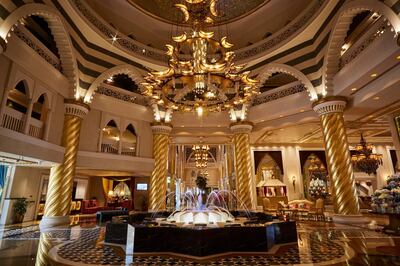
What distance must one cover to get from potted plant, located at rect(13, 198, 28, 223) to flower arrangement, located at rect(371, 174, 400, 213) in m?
11.5

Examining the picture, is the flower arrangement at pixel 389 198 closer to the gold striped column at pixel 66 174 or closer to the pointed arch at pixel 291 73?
the pointed arch at pixel 291 73

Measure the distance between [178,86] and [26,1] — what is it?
19.5 feet

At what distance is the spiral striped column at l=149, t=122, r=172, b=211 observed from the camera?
9.87 meters

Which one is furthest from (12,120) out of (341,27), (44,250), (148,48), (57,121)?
(341,27)

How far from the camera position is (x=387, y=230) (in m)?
5.89

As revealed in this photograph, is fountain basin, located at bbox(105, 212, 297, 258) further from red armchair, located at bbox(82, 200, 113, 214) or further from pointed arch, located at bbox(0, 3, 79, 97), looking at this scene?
red armchair, located at bbox(82, 200, 113, 214)

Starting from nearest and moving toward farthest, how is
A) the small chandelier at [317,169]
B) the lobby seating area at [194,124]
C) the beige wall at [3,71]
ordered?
the lobby seating area at [194,124] < the beige wall at [3,71] < the small chandelier at [317,169]

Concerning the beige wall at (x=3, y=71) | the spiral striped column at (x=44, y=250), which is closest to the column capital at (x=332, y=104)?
the spiral striped column at (x=44, y=250)

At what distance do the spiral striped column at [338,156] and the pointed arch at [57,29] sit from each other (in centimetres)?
897

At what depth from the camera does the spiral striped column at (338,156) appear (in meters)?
7.42

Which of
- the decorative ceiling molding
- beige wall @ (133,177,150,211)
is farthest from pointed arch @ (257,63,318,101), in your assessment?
beige wall @ (133,177,150,211)

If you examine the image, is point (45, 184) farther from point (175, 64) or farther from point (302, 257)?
point (302, 257)

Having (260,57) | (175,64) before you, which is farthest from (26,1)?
(260,57)

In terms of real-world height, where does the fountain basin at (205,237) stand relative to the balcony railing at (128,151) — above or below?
below
